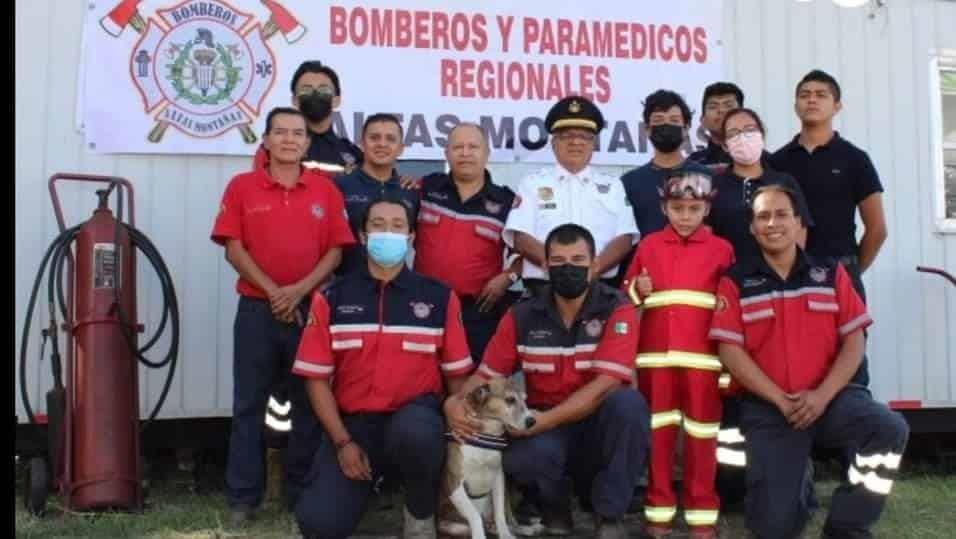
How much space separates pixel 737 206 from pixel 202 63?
3.10 meters

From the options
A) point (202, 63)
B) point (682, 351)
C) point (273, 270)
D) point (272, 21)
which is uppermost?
point (272, 21)

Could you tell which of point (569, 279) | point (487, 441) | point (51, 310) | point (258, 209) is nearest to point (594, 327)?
point (569, 279)

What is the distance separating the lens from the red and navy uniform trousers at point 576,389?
4410 mm

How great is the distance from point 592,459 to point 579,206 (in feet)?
4.14

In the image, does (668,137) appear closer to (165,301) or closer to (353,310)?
(353,310)

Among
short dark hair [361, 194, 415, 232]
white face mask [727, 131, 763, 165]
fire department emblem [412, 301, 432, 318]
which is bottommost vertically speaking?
fire department emblem [412, 301, 432, 318]

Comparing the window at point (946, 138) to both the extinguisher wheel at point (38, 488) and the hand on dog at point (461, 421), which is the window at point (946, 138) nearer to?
the hand on dog at point (461, 421)

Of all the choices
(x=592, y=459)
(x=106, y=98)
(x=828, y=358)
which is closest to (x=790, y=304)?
(x=828, y=358)

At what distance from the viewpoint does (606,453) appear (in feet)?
14.6

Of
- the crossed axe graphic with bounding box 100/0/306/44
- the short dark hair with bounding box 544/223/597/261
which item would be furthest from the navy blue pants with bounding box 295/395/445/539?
the crossed axe graphic with bounding box 100/0/306/44

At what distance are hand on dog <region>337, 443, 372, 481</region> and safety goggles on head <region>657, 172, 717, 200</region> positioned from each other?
1.75m

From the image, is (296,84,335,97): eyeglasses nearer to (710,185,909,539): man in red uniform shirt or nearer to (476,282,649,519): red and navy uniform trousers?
(476,282,649,519): red and navy uniform trousers

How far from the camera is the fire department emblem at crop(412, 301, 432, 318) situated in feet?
15.0

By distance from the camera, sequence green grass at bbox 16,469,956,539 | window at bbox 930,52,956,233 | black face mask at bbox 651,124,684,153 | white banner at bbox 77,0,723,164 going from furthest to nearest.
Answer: window at bbox 930,52,956,233
white banner at bbox 77,0,723,164
black face mask at bbox 651,124,684,153
green grass at bbox 16,469,956,539
